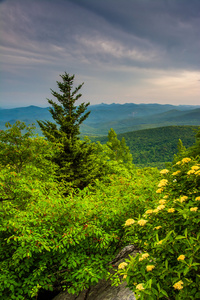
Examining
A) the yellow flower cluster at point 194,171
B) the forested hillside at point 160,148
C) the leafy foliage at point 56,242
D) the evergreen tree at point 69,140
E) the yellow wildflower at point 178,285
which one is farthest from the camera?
the forested hillside at point 160,148

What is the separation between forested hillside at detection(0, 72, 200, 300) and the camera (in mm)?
2393

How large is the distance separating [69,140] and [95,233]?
1511cm

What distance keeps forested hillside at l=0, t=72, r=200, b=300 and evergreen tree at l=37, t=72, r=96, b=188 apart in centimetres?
637

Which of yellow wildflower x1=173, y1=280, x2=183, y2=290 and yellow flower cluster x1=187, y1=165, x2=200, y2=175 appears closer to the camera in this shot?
yellow wildflower x1=173, y1=280, x2=183, y2=290

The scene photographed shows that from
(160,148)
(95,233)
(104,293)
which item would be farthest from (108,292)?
(160,148)

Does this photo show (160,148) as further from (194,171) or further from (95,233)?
(194,171)

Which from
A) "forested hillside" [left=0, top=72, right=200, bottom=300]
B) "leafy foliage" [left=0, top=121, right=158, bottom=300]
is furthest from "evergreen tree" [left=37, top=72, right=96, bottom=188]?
"leafy foliage" [left=0, top=121, right=158, bottom=300]

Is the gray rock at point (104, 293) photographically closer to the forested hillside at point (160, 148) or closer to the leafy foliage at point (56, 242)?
the leafy foliage at point (56, 242)

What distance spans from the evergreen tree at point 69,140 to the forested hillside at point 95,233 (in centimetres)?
637

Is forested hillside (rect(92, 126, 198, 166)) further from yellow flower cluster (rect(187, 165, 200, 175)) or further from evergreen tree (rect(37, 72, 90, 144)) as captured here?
yellow flower cluster (rect(187, 165, 200, 175))

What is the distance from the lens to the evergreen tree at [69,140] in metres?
19.6

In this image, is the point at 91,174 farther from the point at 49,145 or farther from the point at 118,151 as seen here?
the point at 118,151

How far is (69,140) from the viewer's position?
19406mm

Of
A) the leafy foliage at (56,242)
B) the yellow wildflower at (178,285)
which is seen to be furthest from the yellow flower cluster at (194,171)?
the leafy foliage at (56,242)
